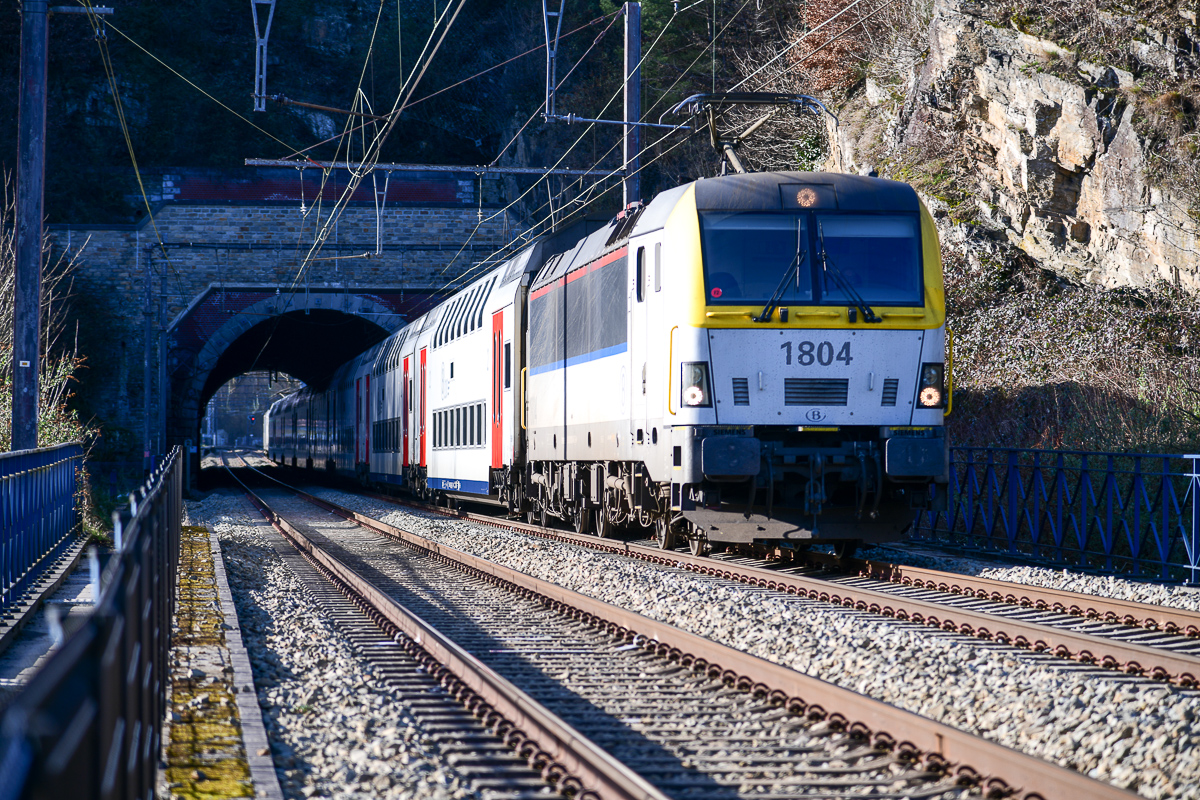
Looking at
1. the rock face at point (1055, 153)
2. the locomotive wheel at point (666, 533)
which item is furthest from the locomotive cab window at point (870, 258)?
the rock face at point (1055, 153)

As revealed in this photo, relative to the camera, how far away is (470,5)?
5512cm

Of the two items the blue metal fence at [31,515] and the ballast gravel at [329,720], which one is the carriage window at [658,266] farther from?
the blue metal fence at [31,515]

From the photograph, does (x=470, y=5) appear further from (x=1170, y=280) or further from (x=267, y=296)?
(x=1170, y=280)

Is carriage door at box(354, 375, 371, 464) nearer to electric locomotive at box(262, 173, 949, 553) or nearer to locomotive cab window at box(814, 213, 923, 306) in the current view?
electric locomotive at box(262, 173, 949, 553)

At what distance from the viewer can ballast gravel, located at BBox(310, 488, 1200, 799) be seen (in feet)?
15.2

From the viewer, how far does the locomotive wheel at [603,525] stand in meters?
13.8

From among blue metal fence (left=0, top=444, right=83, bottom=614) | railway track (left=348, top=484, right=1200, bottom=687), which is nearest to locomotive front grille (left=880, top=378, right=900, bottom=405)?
railway track (left=348, top=484, right=1200, bottom=687)

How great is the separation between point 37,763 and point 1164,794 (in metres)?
3.81

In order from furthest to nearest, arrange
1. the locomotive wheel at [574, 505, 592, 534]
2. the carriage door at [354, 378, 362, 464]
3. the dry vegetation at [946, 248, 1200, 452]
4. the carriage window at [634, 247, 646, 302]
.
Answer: the carriage door at [354, 378, 362, 464]
the locomotive wheel at [574, 505, 592, 534]
the dry vegetation at [946, 248, 1200, 452]
the carriage window at [634, 247, 646, 302]

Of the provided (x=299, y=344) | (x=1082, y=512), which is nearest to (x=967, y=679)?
(x=1082, y=512)

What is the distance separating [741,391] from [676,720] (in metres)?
4.99

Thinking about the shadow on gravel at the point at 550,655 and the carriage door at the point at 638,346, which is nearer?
the shadow on gravel at the point at 550,655

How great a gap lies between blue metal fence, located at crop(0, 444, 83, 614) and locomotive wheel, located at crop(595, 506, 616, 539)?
5.97m

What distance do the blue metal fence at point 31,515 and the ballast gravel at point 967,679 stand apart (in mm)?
4581
